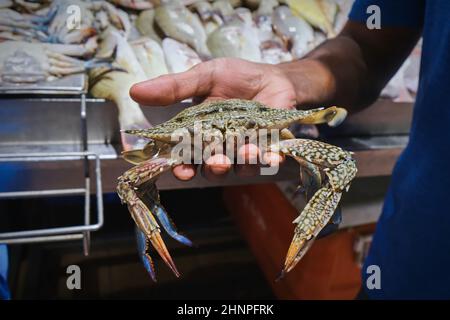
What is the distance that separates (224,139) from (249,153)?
0.15ft

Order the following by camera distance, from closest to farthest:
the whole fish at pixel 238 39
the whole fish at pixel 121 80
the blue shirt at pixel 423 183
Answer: the whole fish at pixel 121 80 < the whole fish at pixel 238 39 < the blue shirt at pixel 423 183

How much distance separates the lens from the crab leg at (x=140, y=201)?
1.77 ft

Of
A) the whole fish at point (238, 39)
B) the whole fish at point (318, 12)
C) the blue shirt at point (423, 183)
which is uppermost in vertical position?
the whole fish at point (318, 12)

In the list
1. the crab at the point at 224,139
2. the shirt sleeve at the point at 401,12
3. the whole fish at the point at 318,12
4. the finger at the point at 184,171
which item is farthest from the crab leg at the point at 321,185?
the shirt sleeve at the point at 401,12

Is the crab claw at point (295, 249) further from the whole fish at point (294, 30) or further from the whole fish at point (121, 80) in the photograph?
the whole fish at point (294, 30)

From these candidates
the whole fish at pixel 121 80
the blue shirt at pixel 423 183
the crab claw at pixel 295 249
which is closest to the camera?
the crab claw at pixel 295 249

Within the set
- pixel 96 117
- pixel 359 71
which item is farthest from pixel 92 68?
pixel 359 71

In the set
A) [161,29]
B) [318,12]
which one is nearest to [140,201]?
[161,29]

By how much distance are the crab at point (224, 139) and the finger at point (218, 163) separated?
0.03m

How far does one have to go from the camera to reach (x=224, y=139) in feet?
1.75

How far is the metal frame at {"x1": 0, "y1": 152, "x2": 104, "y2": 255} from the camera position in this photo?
23.3 inches

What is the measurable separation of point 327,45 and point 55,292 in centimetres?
87
